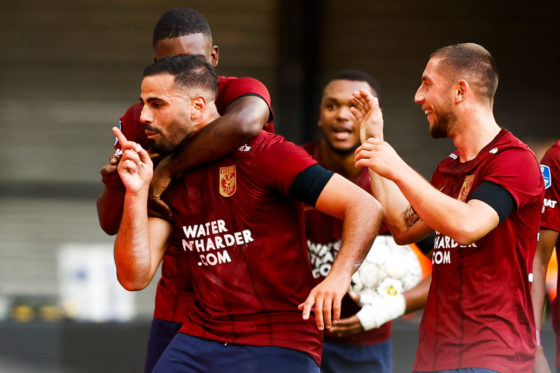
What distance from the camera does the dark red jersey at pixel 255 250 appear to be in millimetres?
3129

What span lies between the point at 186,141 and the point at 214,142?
17 cm

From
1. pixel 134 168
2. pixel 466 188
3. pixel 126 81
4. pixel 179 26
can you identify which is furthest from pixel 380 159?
pixel 126 81

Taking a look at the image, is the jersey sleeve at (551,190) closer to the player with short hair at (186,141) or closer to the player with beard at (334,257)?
the player with beard at (334,257)

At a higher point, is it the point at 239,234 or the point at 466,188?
the point at 466,188

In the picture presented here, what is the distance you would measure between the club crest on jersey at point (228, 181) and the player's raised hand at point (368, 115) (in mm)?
609

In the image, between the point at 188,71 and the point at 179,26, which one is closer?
the point at 188,71

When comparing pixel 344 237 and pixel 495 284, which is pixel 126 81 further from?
pixel 495 284

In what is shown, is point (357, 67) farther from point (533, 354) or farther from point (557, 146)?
point (533, 354)

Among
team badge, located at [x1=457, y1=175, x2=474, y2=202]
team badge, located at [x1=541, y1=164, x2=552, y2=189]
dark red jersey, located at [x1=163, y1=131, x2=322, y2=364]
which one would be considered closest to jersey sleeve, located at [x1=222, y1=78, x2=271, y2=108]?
dark red jersey, located at [x1=163, y1=131, x2=322, y2=364]

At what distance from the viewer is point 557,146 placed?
377 cm

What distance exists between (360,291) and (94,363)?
10.5 ft

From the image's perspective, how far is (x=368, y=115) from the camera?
3.55m

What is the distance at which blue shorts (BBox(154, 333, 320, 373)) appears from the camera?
3088mm

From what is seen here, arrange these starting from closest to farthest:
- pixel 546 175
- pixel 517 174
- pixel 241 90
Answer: pixel 517 174, pixel 241 90, pixel 546 175
